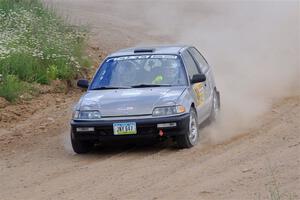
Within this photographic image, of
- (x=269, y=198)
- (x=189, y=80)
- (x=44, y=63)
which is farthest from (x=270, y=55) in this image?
(x=269, y=198)

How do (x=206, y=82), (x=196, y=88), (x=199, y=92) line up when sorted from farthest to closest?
(x=206, y=82), (x=199, y=92), (x=196, y=88)

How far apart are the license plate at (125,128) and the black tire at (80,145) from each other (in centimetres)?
66

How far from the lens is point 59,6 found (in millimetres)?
30625

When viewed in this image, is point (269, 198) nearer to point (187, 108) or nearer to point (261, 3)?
point (187, 108)

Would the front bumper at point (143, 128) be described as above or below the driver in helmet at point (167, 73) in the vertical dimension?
below

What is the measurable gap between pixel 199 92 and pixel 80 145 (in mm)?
2231

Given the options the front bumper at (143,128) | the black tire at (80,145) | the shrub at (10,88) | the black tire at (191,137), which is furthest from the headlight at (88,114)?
the shrub at (10,88)

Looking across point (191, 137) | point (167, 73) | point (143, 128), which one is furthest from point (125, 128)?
point (167, 73)

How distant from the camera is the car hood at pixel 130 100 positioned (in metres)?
11.5

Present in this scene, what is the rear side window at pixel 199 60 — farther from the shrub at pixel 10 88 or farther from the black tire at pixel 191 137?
the shrub at pixel 10 88

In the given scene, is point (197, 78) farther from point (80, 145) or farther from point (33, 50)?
point (33, 50)

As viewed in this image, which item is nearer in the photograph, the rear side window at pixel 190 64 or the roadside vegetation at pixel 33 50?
the rear side window at pixel 190 64

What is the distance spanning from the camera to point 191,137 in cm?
1183

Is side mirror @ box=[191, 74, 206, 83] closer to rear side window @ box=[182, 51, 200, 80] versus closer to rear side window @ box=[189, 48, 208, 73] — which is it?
rear side window @ box=[182, 51, 200, 80]
